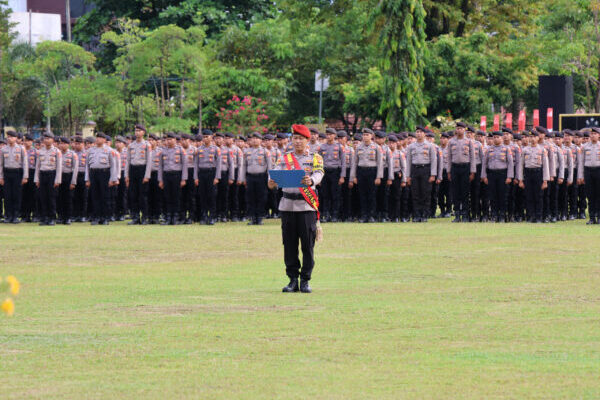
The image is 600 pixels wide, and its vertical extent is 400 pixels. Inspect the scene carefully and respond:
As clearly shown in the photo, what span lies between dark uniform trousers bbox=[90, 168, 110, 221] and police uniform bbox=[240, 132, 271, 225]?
278cm

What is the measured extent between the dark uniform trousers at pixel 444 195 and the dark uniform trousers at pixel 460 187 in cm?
266

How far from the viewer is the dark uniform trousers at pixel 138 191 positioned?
24906mm

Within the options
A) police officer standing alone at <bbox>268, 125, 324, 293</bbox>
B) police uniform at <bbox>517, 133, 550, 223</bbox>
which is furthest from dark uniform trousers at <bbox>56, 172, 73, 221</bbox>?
police officer standing alone at <bbox>268, 125, 324, 293</bbox>

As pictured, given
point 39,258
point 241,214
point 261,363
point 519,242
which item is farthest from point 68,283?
point 241,214

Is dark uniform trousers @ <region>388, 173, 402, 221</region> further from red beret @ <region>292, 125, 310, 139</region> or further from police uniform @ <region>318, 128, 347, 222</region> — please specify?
red beret @ <region>292, 125, 310, 139</region>

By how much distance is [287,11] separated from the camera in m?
51.7

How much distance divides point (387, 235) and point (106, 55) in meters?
32.8

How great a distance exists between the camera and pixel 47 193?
24.8 metres

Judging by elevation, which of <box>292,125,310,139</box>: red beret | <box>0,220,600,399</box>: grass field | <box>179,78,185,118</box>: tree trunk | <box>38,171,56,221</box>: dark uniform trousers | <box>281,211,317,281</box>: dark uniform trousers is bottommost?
<box>0,220,600,399</box>: grass field

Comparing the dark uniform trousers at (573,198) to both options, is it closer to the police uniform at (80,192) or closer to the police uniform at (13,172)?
the police uniform at (80,192)

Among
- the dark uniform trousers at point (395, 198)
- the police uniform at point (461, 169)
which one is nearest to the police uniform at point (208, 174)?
the dark uniform trousers at point (395, 198)

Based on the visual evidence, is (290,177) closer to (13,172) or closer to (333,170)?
(333,170)

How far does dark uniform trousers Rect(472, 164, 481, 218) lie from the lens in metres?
24.7

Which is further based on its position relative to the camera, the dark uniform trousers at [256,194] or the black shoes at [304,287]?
the dark uniform trousers at [256,194]
